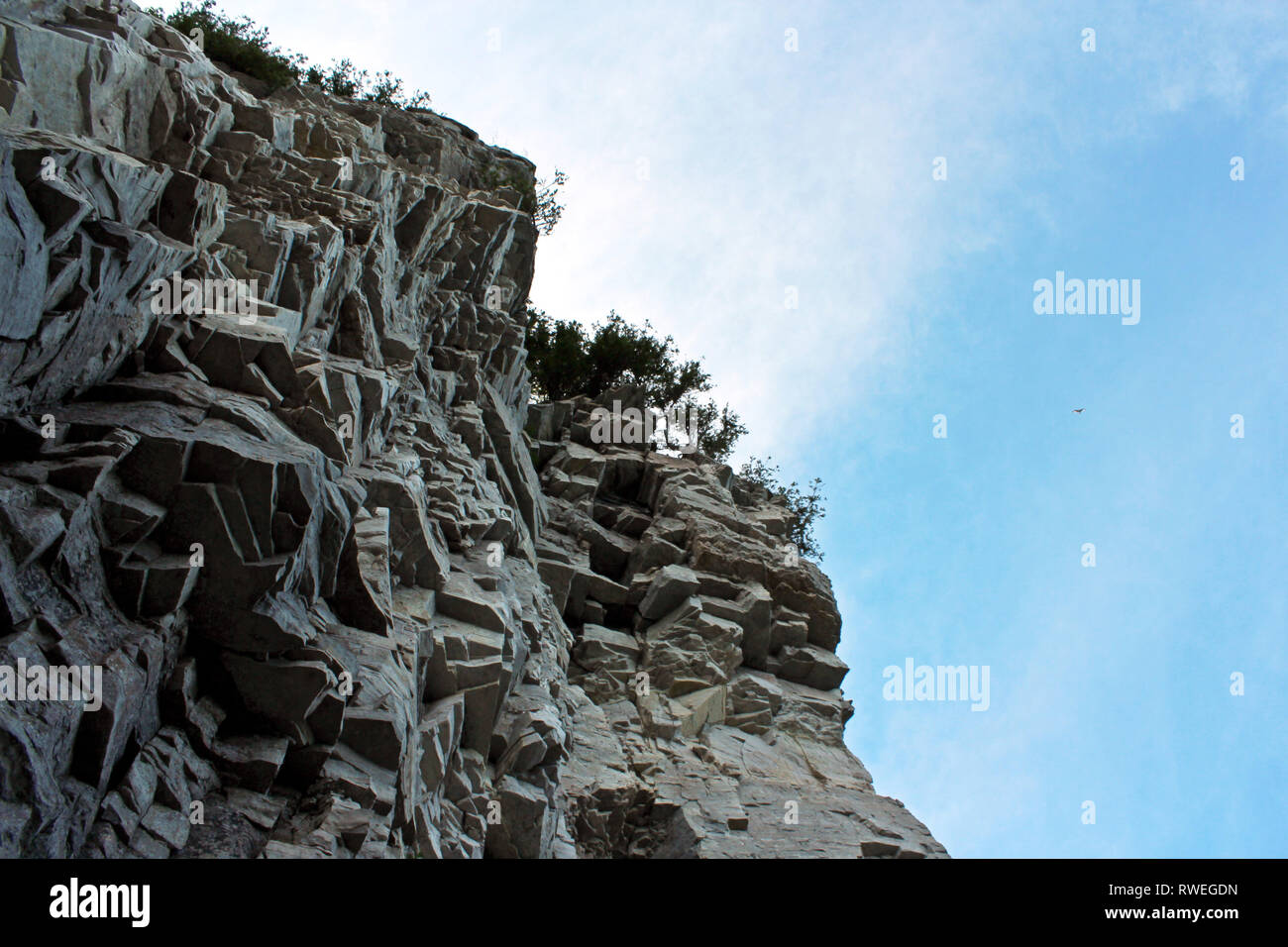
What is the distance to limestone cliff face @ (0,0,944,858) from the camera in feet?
28.8

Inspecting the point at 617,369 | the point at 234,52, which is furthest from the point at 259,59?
the point at 617,369

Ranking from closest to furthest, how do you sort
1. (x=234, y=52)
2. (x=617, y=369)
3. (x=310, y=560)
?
1. (x=310, y=560)
2. (x=234, y=52)
3. (x=617, y=369)

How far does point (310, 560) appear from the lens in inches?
447

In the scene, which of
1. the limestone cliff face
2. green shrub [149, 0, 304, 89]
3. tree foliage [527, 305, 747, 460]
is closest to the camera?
the limestone cliff face

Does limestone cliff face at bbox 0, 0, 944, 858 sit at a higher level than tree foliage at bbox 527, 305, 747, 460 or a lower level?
lower

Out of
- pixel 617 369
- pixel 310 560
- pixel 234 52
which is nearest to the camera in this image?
pixel 310 560

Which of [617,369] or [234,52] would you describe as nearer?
[234,52]

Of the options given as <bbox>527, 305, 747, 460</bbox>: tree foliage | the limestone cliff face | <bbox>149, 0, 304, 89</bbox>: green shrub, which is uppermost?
<bbox>149, 0, 304, 89</bbox>: green shrub

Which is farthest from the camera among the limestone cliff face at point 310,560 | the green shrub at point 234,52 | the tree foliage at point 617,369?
the tree foliage at point 617,369

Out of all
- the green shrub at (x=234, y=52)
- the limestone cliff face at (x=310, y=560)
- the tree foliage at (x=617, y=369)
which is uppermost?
the green shrub at (x=234, y=52)

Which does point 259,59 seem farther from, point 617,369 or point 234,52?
point 617,369

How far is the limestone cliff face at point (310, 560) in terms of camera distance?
345 inches

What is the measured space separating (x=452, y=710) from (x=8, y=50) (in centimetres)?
1127
